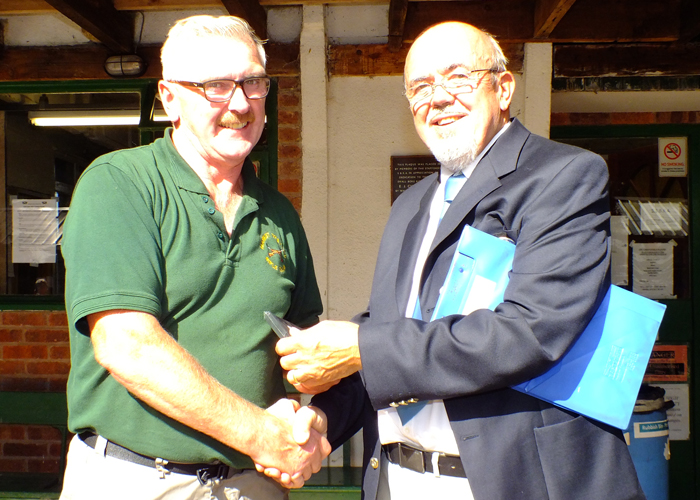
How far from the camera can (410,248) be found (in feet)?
6.33

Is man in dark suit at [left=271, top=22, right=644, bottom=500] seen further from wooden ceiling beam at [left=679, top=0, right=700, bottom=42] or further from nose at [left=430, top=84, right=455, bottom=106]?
wooden ceiling beam at [left=679, top=0, right=700, bottom=42]

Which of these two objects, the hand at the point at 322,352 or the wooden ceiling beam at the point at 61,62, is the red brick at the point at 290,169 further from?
the hand at the point at 322,352

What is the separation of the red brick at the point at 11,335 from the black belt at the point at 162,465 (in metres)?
2.98

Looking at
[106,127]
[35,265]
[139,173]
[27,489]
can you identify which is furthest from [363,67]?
[27,489]

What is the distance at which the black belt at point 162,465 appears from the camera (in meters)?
1.61

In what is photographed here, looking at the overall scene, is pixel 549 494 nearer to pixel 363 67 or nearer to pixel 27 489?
pixel 363 67

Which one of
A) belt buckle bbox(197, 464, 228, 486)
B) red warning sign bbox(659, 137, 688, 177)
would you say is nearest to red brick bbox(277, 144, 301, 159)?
belt buckle bbox(197, 464, 228, 486)

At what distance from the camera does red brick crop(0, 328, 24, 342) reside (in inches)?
165

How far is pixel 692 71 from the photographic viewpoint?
3906 mm

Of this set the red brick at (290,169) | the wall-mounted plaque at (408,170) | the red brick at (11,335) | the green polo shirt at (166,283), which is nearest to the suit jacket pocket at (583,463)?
the green polo shirt at (166,283)

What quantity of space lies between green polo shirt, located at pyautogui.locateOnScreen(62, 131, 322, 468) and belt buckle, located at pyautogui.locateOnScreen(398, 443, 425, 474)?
465 millimetres

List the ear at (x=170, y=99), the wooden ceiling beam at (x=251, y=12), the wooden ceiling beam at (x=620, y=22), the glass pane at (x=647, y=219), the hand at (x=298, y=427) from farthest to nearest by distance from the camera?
1. the glass pane at (x=647, y=219)
2. the wooden ceiling beam at (x=620, y=22)
3. the wooden ceiling beam at (x=251, y=12)
4. the ear at (x=170, y=99)
5. the hand at (x=298, y=427)

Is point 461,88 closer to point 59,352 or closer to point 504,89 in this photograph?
point 504,89

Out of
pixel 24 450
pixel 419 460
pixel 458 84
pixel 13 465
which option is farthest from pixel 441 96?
pixel 13 465
